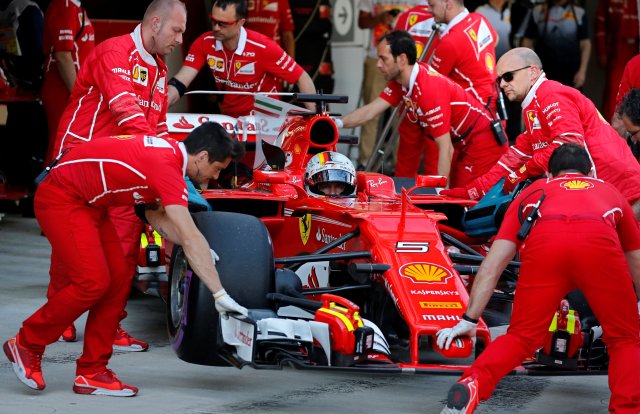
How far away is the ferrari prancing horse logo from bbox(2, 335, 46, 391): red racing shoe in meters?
1.98

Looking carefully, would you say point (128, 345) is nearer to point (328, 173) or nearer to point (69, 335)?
point (69, 335)

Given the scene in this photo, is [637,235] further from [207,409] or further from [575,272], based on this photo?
[207,409]

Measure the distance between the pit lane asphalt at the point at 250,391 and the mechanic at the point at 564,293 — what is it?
1.95 feet

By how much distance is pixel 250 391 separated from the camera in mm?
6812

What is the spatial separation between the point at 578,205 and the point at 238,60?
4847 millimetres

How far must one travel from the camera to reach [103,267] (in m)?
6.59

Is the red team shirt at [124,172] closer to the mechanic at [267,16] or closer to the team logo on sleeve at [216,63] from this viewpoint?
the team logo on sleeve at [216,63]

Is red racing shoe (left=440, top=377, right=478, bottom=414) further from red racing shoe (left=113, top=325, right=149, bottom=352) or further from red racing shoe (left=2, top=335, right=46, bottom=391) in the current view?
red racing shoe (left=113, top=325, right=149, bottom=352)

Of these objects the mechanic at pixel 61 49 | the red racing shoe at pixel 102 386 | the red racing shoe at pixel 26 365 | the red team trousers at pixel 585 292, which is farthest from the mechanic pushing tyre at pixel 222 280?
the mechanic at pixel 61 49

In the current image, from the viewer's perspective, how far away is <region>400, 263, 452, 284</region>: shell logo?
6656 millimetres

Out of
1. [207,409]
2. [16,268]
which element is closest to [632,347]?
[207,409]

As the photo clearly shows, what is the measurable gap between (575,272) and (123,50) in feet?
10.1

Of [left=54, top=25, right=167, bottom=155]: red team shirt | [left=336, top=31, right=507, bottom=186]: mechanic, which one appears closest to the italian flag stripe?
[left=336, top=31, right=507, bottom=186]: mechanic

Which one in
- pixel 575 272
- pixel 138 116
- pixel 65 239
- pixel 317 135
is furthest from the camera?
pixel 317 135
